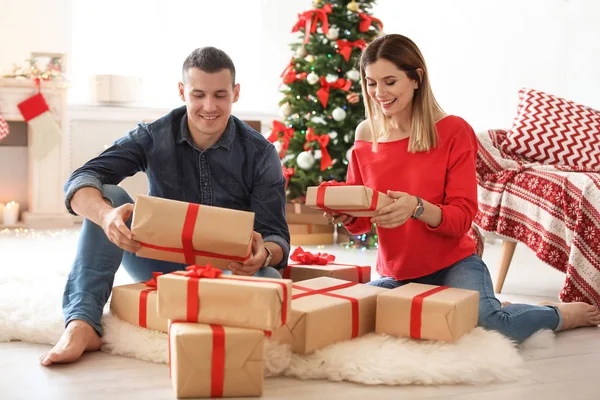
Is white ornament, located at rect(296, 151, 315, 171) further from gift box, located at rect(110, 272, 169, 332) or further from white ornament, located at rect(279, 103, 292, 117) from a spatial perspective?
gift box, located at rect(110, 272, 169, 332)

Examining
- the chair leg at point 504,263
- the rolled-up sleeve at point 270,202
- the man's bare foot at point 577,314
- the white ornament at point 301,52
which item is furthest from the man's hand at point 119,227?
the white ornament at point 301,52

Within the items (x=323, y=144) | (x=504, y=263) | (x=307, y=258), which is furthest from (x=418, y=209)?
(x=323, y=144)

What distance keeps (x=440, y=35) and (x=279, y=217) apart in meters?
3.40

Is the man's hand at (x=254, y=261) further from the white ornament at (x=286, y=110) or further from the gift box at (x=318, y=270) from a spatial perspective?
the white ornament at (x=286, y=110)

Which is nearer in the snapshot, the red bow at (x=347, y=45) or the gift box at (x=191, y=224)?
the gift box at (x=191, y=224)

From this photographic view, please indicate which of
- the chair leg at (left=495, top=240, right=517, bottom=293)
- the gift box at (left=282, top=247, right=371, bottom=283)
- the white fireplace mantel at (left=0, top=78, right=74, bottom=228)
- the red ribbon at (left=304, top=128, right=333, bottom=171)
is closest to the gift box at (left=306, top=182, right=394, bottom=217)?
the gift box at (left=282, top=247, right=371, bottom=283)

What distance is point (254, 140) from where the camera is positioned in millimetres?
2127

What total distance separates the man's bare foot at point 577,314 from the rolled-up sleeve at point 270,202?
845 mm

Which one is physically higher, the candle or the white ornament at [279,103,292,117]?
the white ornament at [279,103,292,117]

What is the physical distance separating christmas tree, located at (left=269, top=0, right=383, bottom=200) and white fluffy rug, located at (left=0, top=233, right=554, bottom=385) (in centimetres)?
237

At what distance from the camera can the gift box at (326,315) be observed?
171 centimetres

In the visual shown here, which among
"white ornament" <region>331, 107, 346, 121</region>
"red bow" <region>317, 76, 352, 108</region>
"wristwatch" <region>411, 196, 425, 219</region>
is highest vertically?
"red bow" <region>317, 76, 352, 108</region>

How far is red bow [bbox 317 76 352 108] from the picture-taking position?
14.0 ft

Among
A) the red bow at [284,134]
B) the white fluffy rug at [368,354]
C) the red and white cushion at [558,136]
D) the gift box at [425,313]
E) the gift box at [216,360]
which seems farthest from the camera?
the red bow at [284,134]
